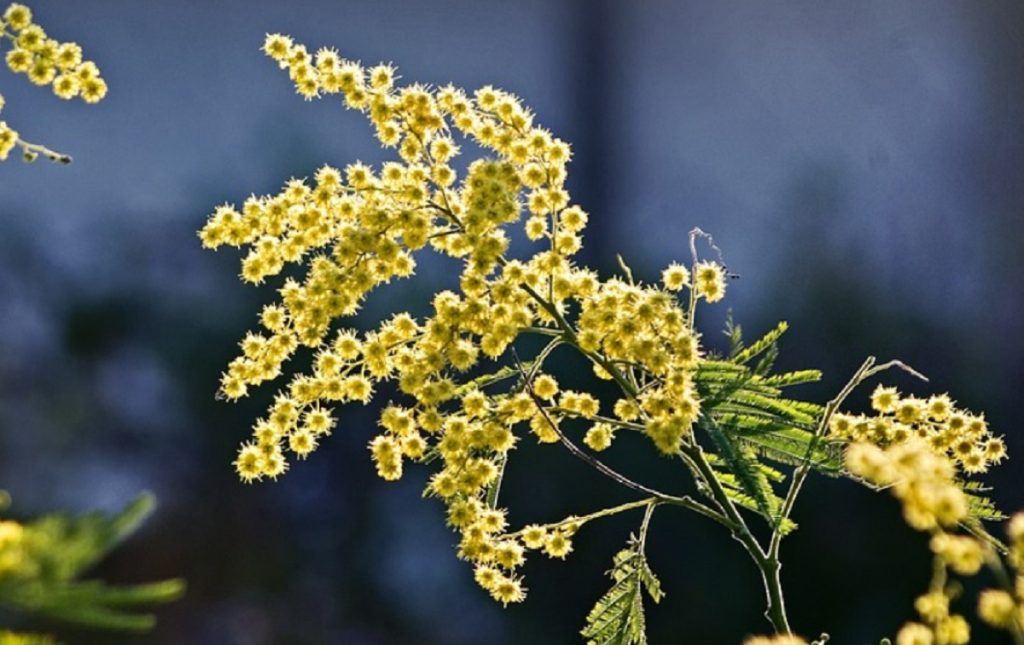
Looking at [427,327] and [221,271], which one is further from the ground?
[221,271]

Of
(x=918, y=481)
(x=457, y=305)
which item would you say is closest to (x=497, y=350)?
(x=457, y=305)

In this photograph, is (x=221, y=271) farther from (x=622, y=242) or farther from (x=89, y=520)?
(x=89, y=520)

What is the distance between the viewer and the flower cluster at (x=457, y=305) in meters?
1.06

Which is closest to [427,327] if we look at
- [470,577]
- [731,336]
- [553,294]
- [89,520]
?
[553,294]

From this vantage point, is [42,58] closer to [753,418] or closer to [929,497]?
[753,418]

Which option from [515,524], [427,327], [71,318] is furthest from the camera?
[71,318]

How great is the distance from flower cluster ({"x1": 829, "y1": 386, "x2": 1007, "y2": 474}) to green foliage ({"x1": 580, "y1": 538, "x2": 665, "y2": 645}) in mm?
212

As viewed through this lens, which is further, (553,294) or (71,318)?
(71,318)

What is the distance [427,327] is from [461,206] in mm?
127

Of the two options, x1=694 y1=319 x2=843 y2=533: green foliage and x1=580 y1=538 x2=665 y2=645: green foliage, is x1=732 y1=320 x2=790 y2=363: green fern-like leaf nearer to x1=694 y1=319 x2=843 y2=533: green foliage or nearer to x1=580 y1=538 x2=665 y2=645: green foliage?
x1=694 y1=319 x2=843 y2=533: green foliage

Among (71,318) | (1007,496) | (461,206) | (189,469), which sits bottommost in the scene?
(461,206)

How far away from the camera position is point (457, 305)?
109 centimetres

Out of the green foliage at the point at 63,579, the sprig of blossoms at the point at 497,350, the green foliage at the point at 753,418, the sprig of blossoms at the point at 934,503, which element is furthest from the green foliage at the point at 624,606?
the green foliage at the point at 63,579

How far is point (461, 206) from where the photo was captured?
1.15m
